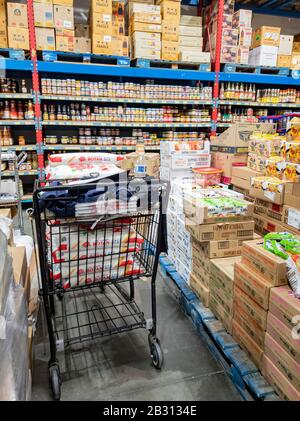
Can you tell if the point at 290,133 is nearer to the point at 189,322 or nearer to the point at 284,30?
the point at 189,322

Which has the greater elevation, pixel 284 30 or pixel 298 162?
pixel 284 30

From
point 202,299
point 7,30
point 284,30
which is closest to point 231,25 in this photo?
point 284,30

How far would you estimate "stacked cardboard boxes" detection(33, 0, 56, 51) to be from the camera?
4730 mm

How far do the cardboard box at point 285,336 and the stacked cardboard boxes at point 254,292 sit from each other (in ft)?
0.19

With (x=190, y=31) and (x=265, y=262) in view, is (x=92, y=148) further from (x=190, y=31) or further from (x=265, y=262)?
(x=265, y=262)

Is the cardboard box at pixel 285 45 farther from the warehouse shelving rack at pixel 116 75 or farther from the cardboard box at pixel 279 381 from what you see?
the cardboard box at pixel 279 381

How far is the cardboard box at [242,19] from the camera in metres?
5.62

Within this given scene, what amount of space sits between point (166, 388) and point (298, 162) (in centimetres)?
172

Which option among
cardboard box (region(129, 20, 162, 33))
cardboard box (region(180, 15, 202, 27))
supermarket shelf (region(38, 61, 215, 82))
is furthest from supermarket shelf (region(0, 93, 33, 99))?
cardboard box (region(180, 15, 202, 27))

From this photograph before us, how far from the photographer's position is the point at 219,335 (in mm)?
1935

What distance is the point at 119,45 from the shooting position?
518 cm

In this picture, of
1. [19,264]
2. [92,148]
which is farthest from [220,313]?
[92,148]

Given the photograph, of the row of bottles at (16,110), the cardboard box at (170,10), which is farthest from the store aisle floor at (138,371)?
the cardboard box at (170,10)
